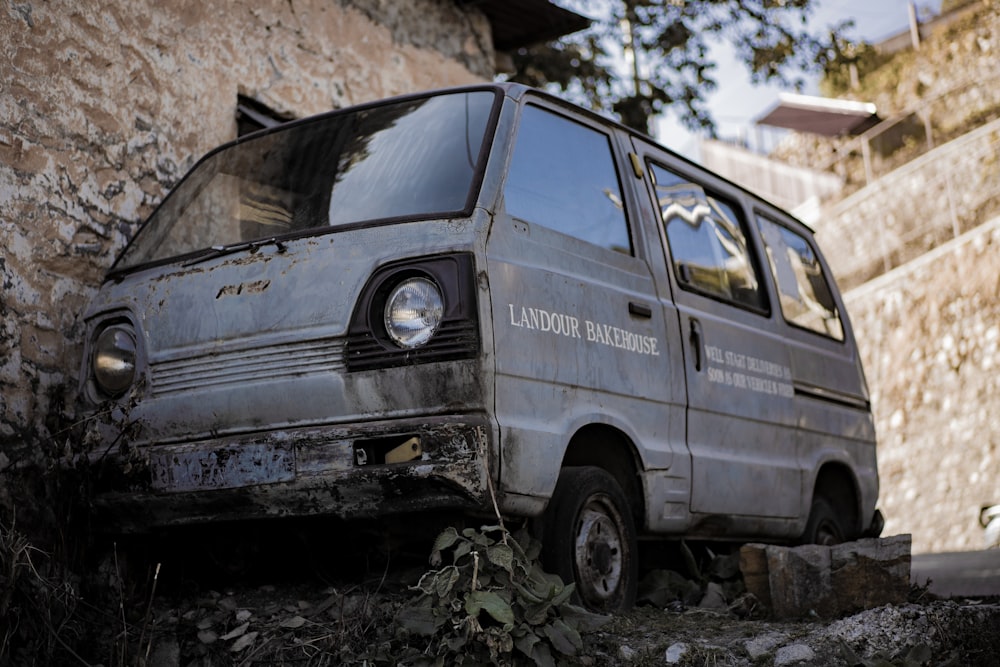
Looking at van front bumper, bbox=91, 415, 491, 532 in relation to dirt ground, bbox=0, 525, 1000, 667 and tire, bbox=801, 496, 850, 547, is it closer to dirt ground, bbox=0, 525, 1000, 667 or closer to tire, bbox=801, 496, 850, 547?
dirt ground, bbox=0, 525, 1000, 667

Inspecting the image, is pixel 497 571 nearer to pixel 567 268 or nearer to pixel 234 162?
pixel 567 268

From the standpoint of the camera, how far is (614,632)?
372 cm

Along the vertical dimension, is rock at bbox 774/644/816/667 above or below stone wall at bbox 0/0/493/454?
below

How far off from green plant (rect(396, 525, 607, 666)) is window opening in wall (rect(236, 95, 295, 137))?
381cm

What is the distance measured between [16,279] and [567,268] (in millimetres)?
2334

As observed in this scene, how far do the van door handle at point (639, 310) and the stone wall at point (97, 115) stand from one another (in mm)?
2139

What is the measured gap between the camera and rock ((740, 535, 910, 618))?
4574 millimetres

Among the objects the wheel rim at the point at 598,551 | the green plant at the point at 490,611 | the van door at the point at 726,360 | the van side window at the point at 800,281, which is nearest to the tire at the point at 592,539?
the wheel rim at the point at 598,551

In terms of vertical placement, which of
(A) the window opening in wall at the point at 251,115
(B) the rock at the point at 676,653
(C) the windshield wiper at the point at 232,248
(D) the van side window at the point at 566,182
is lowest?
(B) the rock at the point at 676,653

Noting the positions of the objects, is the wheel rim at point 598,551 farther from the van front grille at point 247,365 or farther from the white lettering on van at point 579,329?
the van front grille at point 247,365

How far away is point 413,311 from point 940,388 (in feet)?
40.8

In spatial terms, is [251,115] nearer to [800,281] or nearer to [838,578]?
[800,281]

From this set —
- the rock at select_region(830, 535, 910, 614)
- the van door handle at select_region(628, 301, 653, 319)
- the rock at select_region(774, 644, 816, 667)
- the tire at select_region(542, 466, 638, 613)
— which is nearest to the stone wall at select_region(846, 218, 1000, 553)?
the rock at select_region(830, 535, 910, 614)

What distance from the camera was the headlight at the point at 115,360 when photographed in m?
4.08
